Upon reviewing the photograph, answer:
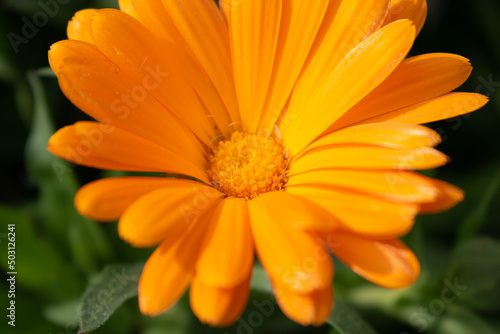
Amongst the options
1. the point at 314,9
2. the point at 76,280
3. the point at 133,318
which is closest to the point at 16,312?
the point at 76,280

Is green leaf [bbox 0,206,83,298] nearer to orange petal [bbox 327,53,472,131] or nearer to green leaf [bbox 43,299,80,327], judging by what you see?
green leaf [bbox 43,299,80,327]

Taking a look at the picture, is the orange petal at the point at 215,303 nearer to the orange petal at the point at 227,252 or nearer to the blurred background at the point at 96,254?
the orange petal at the point at 227,252

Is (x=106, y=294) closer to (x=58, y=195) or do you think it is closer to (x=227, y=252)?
(x=227, y=252)

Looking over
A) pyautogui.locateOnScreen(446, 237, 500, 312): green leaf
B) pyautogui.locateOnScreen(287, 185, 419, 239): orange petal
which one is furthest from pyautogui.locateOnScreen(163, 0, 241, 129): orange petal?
pyautogui.locateOnScreen(446, 237, 500, 312): green leaf

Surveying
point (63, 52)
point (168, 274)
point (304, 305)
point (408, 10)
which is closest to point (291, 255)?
point (304, 305)

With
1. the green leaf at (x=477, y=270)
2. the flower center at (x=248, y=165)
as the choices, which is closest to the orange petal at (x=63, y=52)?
the flower center at (x=248, y=165)
